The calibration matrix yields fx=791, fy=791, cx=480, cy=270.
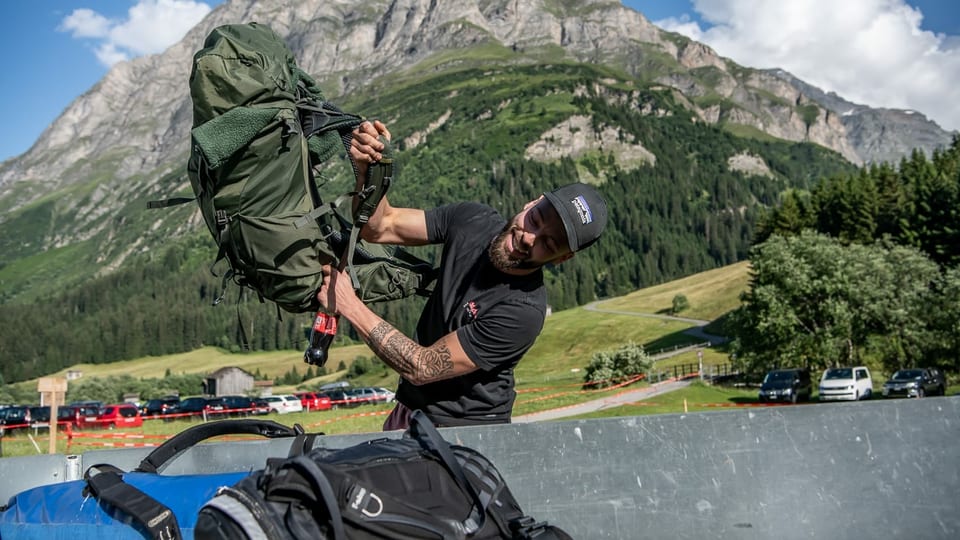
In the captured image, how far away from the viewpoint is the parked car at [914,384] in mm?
35531

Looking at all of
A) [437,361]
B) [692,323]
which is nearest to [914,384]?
[437,361]

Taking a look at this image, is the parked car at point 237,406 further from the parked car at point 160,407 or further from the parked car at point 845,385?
the parked car at point 845,385

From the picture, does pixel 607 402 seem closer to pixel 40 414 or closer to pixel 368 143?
pixel 40 414

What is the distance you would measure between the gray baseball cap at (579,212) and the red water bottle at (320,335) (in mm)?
1300

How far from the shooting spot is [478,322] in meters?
3.81

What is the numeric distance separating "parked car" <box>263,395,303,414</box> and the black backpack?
5509 centimetres

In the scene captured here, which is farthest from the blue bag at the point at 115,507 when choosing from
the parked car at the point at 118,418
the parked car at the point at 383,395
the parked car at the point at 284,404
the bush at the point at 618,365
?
the parked car at the point at 383,395

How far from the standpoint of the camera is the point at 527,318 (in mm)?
3877

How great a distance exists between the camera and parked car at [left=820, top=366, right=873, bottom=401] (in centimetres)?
3722

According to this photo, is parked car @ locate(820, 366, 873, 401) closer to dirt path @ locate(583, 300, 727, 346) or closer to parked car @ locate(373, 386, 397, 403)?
parked car @ locate(373, 386, 397, 403)

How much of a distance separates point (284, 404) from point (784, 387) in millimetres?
35337

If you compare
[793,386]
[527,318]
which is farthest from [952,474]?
[793,386]

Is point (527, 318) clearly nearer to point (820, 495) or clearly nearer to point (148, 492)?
point (820, 495)

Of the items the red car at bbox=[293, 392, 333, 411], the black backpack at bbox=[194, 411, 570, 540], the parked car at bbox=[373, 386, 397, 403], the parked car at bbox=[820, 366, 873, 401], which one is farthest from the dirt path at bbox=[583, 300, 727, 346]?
the black backpack at bbox=[194, 411, 570, 540]
